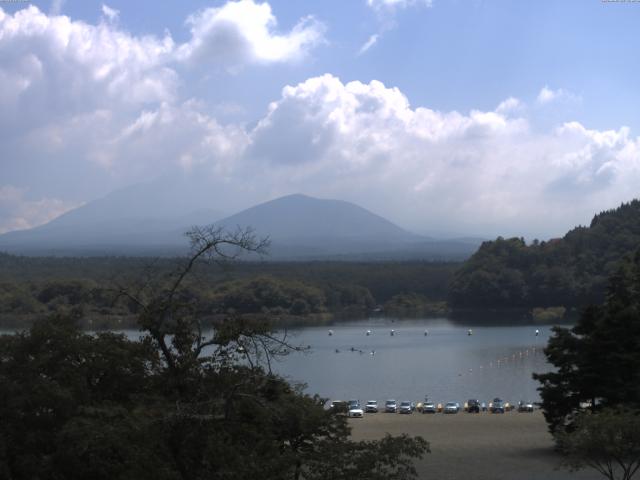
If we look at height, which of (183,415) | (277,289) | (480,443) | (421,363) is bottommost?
(421,363)

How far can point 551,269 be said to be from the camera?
176ft

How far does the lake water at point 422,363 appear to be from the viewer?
22.9 metres

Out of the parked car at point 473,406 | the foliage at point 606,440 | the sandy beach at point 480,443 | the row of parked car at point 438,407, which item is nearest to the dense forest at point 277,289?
the row of parked car at point 438,407

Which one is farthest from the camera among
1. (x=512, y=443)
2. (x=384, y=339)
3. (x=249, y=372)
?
(x=384, y=339)

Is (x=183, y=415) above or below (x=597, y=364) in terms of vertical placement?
above

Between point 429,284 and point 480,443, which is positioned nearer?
point 480,443

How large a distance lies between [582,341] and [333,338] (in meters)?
25.7

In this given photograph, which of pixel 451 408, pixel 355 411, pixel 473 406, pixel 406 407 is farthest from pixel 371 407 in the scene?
pixel 473 406

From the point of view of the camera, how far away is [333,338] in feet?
125

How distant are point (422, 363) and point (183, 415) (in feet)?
82.2

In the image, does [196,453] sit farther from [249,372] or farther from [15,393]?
A: [15,393]

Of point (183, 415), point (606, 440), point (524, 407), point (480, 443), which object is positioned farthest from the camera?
point (524, 407)

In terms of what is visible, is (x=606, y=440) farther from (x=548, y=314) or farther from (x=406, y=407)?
(x=548, y=314)

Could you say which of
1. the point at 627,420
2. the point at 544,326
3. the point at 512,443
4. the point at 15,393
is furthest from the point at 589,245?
the point at 15,393
